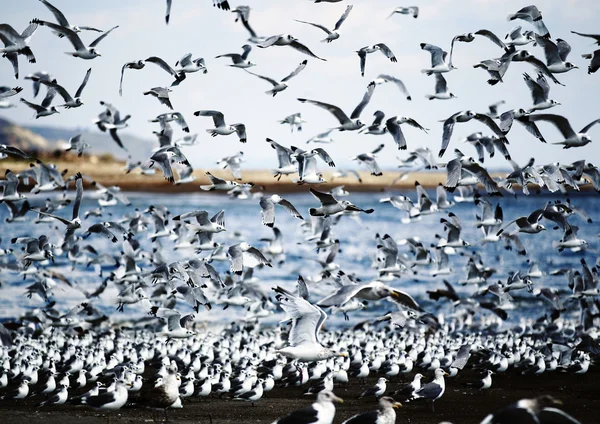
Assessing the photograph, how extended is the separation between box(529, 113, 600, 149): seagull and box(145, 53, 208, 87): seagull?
5587 millimetres

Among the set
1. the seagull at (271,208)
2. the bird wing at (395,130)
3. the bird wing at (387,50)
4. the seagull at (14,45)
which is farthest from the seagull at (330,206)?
the seagull at (14,45)

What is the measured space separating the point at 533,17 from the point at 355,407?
6.65 metres

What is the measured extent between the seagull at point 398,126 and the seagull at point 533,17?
2.37 meters

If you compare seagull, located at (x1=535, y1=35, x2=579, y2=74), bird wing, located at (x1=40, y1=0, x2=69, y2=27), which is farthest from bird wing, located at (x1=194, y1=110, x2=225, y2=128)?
seagull, located at (x1=535, y1=35, x2=579, y2=74)

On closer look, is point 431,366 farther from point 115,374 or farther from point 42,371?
point 42,371

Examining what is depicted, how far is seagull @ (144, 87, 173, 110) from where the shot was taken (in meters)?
14.5

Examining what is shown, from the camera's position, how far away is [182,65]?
14508 millimetres

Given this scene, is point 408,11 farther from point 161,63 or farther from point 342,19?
point 161,63

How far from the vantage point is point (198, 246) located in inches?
657

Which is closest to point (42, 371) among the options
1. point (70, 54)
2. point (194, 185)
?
point (70, 54)

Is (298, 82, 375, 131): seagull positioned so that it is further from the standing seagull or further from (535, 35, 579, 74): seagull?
the standing seagull

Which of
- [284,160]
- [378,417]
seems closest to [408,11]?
[284,160]

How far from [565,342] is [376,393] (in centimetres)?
597

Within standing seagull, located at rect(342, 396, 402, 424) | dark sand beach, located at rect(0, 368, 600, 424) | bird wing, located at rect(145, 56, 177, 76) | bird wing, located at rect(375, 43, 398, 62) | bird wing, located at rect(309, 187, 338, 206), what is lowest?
dark sand beach, located at rect(0, 368, 600, 424)
